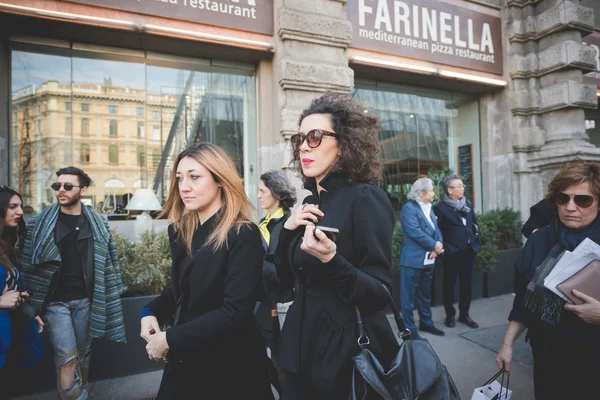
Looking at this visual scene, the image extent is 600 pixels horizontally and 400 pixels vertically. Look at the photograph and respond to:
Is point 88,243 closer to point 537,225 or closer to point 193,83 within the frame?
point 193,83

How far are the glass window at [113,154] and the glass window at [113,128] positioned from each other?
8.9 inches

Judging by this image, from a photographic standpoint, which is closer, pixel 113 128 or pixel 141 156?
pixel 113 128

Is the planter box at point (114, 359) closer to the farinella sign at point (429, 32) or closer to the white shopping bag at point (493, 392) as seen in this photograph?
the white shopping bag at point (493, 392)

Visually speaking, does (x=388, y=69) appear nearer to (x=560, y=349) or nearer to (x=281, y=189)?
(x=281, y=189)

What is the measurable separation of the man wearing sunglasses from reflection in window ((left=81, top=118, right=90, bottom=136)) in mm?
3304

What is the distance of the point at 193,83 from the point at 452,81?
226 inches

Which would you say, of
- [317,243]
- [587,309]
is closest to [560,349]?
[587,309]

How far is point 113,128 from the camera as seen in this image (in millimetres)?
6359

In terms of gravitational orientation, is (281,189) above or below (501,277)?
above

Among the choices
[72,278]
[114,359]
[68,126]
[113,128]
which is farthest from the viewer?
[113,128]

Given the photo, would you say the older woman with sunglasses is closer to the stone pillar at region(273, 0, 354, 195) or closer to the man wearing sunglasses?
the man wearing sunglasses

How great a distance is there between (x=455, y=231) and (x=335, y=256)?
445 centimetres

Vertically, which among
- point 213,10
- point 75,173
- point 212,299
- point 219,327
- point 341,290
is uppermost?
point 213,10

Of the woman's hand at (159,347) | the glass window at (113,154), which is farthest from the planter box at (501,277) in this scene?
the glass window at (113,154)
